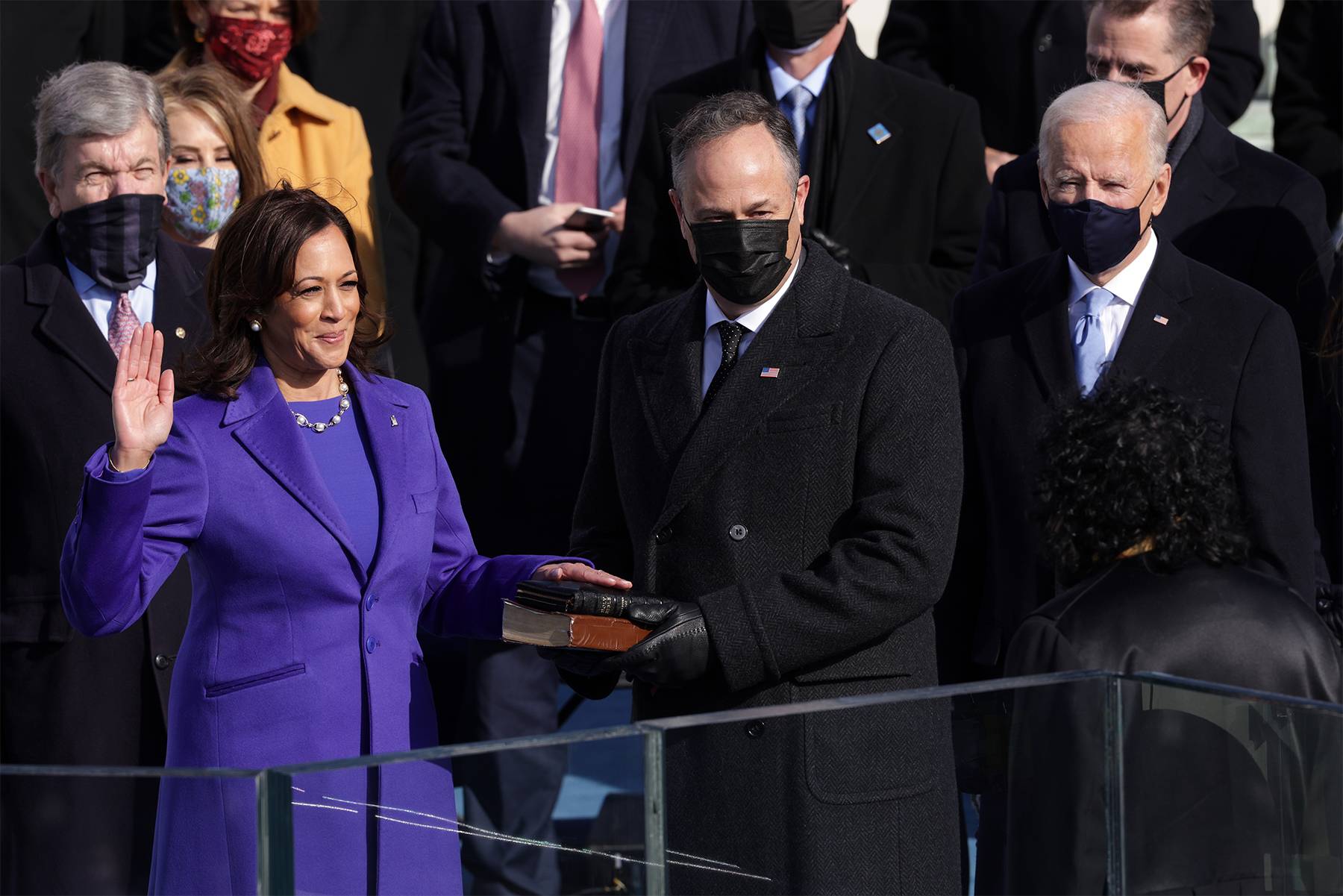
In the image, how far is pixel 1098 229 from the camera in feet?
13.0

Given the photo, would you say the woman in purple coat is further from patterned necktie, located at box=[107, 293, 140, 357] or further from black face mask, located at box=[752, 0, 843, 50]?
black face mask, located at box=[752, 0, 843, 50]

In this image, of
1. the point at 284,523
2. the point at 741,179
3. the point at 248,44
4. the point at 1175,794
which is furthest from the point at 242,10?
the point at 1175,794

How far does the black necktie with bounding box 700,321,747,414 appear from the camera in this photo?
328 centimetres

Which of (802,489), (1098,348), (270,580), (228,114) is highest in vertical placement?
(228,114)

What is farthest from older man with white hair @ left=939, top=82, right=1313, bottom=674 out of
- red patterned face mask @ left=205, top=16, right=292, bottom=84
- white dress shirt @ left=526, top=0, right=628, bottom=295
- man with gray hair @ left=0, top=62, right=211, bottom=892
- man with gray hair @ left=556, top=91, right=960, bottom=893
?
red patterned face mask @ left=205, top=16, right=292, bottom=84

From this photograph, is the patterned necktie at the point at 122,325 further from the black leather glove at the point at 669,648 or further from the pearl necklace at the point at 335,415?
the black leather glove at the point at 669,648

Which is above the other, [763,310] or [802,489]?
[763,310]

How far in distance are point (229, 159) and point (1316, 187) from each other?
8.69ft

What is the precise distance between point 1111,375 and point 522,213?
177 cm

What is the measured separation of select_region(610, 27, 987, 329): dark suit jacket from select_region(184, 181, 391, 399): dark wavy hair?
1509 millimetres

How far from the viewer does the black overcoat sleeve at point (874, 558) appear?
9.94 ft

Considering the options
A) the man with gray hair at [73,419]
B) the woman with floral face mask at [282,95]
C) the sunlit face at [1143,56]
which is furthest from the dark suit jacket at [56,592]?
the sunlit face at [1143,56]

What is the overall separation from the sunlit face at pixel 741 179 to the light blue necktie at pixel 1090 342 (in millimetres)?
1023

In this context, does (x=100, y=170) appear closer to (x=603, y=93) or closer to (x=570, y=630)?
(x=603, y=93)
